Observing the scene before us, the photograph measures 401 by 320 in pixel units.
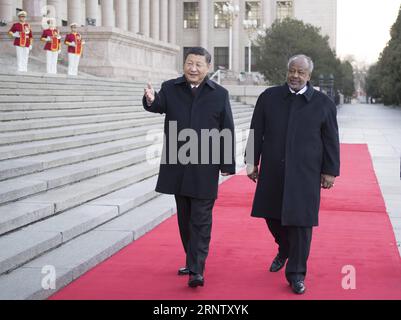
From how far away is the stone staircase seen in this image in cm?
619

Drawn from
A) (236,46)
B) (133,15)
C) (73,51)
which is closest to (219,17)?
(236,46)

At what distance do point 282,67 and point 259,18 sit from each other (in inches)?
1194

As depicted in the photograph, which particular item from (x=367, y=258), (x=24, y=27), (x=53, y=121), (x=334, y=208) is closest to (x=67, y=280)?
(x=367, y=258)

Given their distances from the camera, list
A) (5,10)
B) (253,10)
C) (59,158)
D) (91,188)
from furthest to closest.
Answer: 1. (253,10)
2. (5,10)
3. (59,158)
4. (91,188)

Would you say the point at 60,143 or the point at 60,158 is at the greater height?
the point at 60,143

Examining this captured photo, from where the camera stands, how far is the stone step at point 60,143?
388 inches

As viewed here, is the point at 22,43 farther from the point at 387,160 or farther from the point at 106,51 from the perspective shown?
the point at 387,160

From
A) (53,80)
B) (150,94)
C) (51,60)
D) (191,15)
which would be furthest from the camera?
(191,15)

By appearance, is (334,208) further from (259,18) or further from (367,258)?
(259,18)

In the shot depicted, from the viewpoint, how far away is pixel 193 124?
5656 millimetres

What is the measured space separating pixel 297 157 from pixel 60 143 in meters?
6.46

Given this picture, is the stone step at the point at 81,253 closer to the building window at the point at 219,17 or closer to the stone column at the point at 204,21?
the stone column at the point at 204,21

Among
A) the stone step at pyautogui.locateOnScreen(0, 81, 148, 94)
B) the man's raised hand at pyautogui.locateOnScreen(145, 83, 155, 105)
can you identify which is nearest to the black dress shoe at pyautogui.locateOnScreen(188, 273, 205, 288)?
the man's raised hand at pyautogui.locateOnScreen(145, 83, 155, 105)

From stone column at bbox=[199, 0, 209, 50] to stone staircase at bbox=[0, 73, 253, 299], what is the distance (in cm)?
5935
